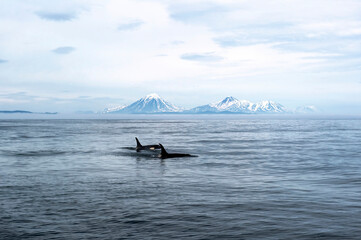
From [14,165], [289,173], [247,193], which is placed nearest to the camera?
[247,193]

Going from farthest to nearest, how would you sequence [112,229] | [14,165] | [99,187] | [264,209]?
1. [14,165]
2. [99,187]
3. [264,209]
4. [112,229]

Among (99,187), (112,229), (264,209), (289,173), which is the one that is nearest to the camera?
(112,229)

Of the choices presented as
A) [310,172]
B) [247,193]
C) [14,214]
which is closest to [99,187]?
[14,214]

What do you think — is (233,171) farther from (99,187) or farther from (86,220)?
(86,220)

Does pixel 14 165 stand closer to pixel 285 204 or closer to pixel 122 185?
pixel 122 185

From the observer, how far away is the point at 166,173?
3144cm

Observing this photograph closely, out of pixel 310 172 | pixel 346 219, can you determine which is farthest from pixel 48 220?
pixel 310 172

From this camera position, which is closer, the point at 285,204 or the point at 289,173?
the point at 285,204

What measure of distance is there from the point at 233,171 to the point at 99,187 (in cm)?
1185

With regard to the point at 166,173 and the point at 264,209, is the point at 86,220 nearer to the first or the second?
the point at 264,209

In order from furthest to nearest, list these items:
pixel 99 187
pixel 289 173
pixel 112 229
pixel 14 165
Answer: pixel 14 165
pixel 289 173
pixel 99 187
pixel 112 229

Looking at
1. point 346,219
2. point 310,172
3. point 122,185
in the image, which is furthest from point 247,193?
point 310,172

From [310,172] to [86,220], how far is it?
20481 mm

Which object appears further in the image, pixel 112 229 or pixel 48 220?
pixel 48 220
